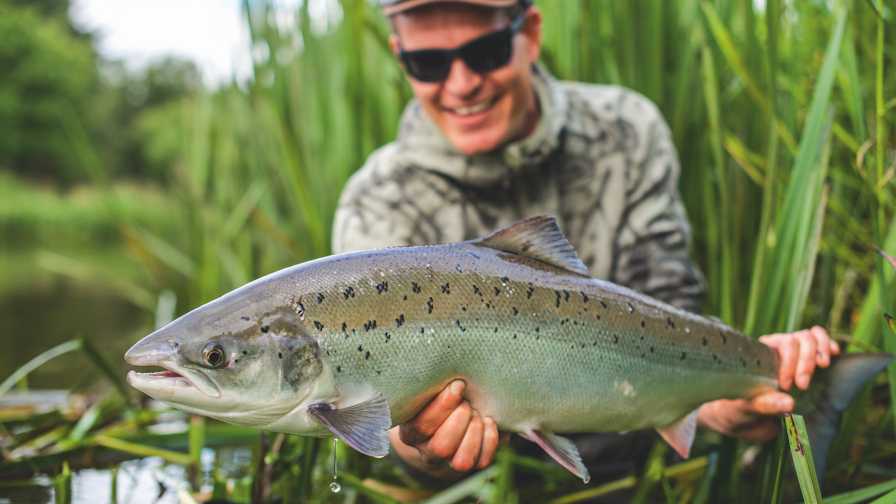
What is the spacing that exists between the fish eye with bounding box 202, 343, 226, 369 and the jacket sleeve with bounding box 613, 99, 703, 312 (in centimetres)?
173

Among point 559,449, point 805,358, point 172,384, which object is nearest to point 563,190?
point 805,358

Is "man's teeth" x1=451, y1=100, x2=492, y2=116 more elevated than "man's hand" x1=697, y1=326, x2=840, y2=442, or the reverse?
"man's teeth" x1=451, y1=100, x2=492, y2=116

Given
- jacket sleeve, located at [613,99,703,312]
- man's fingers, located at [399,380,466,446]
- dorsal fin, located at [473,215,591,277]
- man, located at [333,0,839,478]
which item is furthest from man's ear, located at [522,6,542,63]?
man's fingers, located at [399,380,466,446]

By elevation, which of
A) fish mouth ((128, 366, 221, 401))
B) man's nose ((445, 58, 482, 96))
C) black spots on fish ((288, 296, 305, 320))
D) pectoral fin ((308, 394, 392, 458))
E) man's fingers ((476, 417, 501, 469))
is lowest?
man's fingers ((476, 417, 501, 469))

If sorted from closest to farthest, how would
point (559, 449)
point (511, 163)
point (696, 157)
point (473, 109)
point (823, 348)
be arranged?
1. point (559, 449)
2. point (823, 348)
3. point (473, 109)
4. point (511, 163)
5. point (696, 157)

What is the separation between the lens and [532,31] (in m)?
2.59

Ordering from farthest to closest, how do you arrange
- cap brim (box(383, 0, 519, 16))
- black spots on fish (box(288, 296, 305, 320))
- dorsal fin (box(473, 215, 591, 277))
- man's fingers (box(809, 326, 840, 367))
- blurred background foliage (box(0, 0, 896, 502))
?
cap brim (box(383, 0, 519, 16)) → blurred background foliage (box(0, 0, 896, 502)) → man's fingers (box(809, 326, 840, 367)) → dorsal fin (box(473, 215, 591, 277)) → black spots on fish (box(288, 296, 305, 320))

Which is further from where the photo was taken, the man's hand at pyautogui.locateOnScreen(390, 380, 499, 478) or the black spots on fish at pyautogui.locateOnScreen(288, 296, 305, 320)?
the man's hand at pyautogui.locateOnScreen(390, 380, 499, 478)

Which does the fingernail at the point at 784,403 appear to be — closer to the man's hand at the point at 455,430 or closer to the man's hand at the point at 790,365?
the man's hand at the point at 790,365

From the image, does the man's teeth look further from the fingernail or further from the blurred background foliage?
the fingernail

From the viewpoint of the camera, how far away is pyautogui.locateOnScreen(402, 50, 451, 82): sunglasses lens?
2.26 m

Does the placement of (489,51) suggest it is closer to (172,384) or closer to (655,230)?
(655,230)

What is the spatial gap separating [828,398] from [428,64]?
163 centimetres

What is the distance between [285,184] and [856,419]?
2587mm
